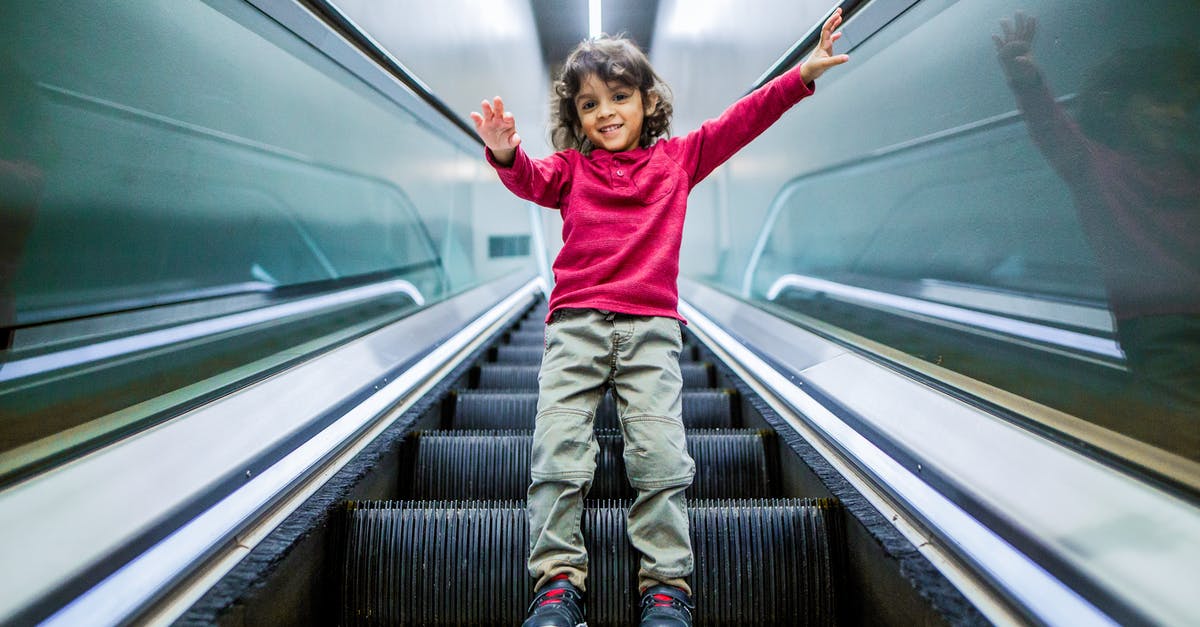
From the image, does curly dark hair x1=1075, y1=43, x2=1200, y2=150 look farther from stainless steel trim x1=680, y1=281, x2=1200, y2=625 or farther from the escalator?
the escalator

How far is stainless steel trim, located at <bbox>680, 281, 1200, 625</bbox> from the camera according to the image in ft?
2.52

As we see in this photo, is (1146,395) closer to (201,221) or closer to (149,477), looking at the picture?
(149,477)

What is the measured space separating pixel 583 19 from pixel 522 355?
21.7 feet

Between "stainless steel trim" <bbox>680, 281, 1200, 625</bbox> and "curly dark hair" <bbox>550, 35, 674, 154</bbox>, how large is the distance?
1046 mm

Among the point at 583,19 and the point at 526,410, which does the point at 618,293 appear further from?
the point at 583,19

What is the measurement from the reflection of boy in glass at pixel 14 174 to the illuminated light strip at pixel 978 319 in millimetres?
2390

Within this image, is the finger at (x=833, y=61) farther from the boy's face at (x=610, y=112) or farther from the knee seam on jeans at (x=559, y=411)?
the knee seam on jeans at (x=559, y=411)

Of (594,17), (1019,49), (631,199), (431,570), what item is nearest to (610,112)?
(631,199)

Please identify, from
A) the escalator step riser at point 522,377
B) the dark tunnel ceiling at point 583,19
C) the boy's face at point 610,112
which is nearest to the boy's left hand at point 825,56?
the boy's face at point 610,112

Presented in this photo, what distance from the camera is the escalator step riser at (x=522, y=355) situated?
3389 millimetres

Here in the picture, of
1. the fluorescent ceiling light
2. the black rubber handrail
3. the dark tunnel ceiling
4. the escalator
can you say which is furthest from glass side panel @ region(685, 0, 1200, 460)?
the fluorescent ceiling light

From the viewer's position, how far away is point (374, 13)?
10.2ft

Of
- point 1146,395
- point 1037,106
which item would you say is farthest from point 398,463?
point 1037,106

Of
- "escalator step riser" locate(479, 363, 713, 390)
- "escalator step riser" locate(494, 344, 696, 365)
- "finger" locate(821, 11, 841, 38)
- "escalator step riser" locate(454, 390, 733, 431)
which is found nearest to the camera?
"finger" locate(821, 11, 841, 38)
